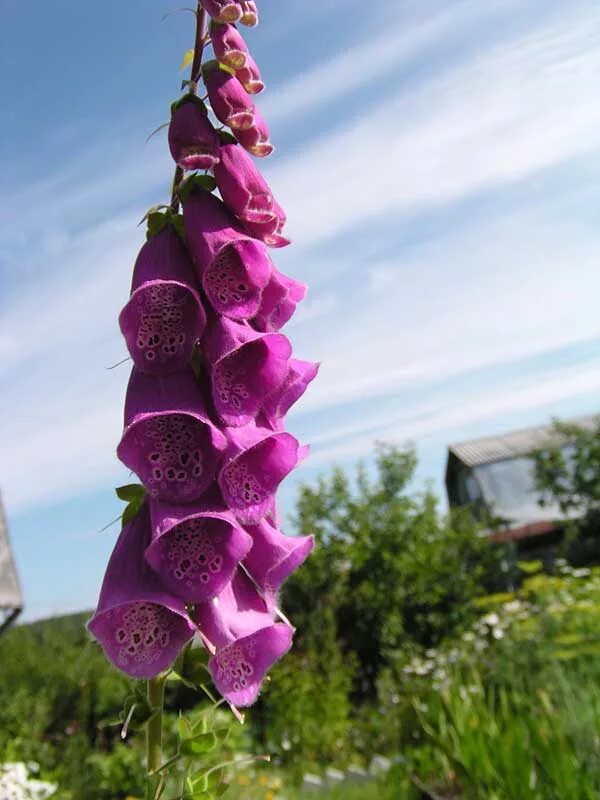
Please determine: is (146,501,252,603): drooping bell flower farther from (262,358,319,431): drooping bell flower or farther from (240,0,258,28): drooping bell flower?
(240,0,258,28): drooping bell flower

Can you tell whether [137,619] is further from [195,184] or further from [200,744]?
[195,184]

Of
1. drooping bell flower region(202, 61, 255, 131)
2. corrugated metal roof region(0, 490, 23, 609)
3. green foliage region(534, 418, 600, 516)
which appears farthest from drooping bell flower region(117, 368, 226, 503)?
green foliage region(534, 418, 600, 516)

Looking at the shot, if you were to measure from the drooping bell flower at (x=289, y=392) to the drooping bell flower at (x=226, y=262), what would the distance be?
0.41 feet

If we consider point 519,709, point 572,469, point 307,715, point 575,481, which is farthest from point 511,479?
point 519,709

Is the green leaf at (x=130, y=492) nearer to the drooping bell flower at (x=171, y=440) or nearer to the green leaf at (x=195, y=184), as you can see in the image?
the drooping bell flower at (x=171, y=440)

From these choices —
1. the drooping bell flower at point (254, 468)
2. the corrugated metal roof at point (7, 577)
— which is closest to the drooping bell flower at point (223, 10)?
the drooping bell flower at point (254, 468)

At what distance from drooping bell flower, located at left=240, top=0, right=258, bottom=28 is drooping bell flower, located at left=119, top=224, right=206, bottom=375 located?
506 millimetres

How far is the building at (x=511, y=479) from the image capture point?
20.2m

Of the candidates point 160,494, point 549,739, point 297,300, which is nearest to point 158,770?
point 160,494

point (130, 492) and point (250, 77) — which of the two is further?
point (250, 77)

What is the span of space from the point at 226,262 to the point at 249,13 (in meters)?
0.48

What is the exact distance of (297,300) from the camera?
1529 mm

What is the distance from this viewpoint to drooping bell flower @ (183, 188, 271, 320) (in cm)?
140

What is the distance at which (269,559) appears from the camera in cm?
138
